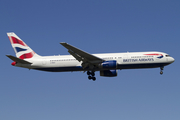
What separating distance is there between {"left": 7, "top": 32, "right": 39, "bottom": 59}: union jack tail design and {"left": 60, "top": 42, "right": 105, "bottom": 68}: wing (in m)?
8.78

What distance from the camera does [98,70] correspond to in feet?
142

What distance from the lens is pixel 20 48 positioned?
150 feet

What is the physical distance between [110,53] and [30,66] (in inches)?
520

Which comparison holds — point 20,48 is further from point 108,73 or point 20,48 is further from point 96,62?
point 108,73

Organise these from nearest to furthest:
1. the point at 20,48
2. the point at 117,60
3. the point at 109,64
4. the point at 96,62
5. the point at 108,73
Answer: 1. the point at 109,64
2. the point at 96,62
3. the point at 117,60
4. the point at 108,73
5. the point at 20,48

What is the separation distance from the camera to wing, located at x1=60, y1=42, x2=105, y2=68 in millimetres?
38500

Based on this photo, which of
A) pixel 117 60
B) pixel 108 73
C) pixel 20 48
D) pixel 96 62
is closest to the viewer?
pixel 96 62

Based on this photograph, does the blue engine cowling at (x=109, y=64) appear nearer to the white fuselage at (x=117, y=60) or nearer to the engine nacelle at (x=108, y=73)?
the white fuselage at (x=117, y=60)

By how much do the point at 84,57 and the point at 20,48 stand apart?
12.4m

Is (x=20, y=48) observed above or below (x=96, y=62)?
above

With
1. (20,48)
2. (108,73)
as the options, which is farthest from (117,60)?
(20,48)

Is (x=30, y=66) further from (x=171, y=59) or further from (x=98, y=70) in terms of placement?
(x=171, y=59)

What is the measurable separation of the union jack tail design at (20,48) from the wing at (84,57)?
28.8 feet

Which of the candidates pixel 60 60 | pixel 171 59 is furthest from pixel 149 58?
pixel 60 60
